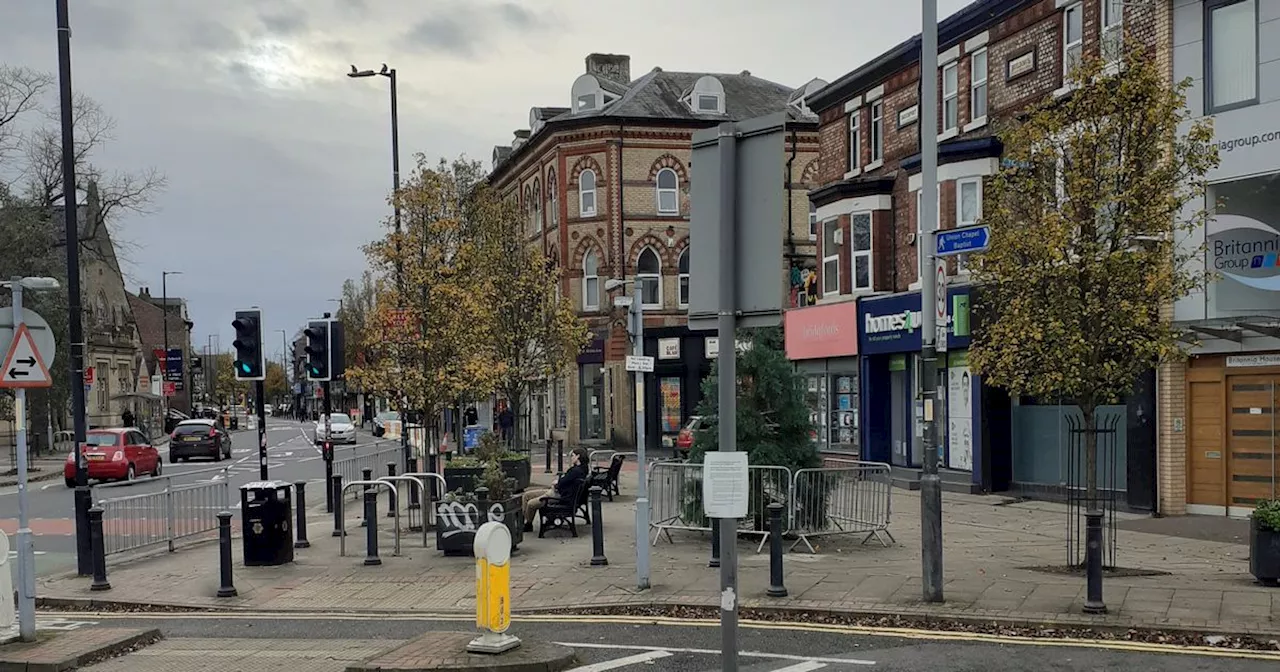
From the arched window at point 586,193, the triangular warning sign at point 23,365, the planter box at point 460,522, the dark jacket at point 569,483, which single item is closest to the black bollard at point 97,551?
the triangular warning sign at point 23,365

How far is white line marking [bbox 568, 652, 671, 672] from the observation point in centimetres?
823

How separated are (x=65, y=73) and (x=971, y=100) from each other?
57.9 feet

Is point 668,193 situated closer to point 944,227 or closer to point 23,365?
point 944,227

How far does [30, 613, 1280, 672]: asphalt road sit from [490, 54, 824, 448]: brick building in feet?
103

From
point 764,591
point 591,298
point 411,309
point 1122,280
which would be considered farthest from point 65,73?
point 591,298

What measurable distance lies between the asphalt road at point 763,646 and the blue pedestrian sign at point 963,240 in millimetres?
3912

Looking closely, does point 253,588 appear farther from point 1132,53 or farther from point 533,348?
point 533,348

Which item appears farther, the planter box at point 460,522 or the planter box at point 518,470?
the planter box at point 518,470

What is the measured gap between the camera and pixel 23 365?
9703mm

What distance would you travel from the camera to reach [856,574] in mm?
12086

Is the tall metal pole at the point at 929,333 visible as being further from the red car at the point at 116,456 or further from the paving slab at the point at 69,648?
the red car at the point at 116,456

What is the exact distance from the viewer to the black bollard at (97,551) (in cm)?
1255

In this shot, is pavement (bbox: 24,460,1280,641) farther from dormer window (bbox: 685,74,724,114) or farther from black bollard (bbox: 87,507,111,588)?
dormer window (bbox: 685,74,724,114)

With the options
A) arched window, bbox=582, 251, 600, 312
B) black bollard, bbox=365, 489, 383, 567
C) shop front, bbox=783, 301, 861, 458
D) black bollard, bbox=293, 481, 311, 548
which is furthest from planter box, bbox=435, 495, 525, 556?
arched window, bbox=582, 251, 600, 312
